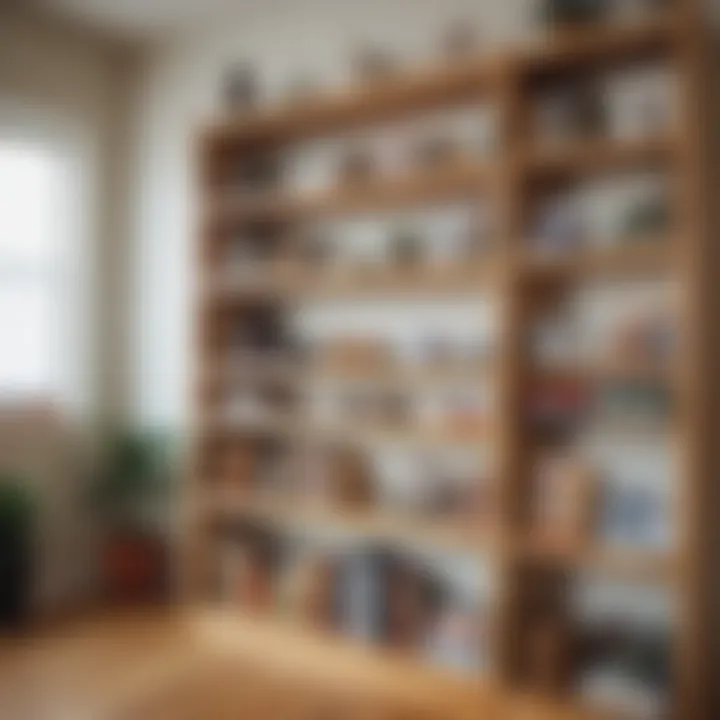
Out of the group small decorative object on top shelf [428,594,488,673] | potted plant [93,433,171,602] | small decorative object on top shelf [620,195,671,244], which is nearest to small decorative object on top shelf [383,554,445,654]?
small decorative object on top shelf [428,594,488,673]

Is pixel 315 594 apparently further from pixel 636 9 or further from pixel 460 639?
pixel 636 9

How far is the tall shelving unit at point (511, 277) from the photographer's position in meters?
2.33

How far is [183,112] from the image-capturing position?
12.0 ft

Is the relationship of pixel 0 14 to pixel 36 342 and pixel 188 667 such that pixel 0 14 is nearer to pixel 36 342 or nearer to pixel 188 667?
pixel 36 342

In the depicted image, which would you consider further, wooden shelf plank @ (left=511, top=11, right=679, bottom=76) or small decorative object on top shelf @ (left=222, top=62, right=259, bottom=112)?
small decorative object on top shelf @ (left=222, top=62, right=259, bottom=112)

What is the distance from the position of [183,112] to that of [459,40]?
4.49 ft

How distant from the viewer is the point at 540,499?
263 centimetres

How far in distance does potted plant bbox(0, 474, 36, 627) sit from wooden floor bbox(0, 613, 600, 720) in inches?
6.4

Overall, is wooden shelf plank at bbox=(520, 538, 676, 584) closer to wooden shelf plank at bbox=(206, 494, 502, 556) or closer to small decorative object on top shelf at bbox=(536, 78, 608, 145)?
wooden shelf plank at bbox=(206, 494, 502, 556)

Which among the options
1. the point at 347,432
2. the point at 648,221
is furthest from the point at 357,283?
the point at 648,221

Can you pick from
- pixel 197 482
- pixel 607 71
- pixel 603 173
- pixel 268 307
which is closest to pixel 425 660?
pixel 197 482

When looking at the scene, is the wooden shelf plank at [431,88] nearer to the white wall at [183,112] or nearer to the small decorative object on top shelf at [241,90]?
the small decorative object on top shelf at [241,90]

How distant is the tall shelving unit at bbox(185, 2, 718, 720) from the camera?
91.9 inches

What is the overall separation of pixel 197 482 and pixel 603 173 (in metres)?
1.84
